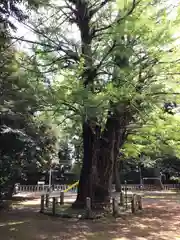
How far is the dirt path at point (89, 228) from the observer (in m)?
7.48

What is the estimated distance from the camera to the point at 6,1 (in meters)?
6.42

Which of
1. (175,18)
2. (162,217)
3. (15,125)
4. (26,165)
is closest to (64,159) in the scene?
(26,165)

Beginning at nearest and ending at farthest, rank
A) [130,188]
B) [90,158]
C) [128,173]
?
[90,158]
[130,188]
[128,173]

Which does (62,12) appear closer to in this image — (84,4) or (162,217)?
(84,4)

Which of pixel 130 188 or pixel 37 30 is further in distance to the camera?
pixel 130 188

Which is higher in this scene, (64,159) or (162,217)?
(64,159)

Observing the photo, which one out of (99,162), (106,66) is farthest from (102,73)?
(99,162)

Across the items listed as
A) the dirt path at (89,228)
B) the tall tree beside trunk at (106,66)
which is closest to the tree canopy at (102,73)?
the tall tree beside trunk at (106,66)

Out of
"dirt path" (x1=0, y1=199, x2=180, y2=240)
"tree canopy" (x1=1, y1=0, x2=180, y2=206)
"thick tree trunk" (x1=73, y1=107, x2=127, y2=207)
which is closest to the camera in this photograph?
"dirt path" (x1=0, y1=199, x2=180, y2=240)

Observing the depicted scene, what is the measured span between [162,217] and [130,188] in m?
16.2

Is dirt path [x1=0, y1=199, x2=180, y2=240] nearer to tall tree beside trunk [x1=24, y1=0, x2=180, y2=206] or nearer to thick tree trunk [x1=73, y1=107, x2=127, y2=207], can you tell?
thick tree trunk [x1=73, y1=107, x2=127, y2=207]

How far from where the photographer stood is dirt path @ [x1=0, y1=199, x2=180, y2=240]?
748 cm

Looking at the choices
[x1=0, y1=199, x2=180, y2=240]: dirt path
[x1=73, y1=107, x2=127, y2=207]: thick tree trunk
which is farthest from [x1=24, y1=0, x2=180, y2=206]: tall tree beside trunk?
[x1=0, y1=199, x2=180, y2=240]: dirt path

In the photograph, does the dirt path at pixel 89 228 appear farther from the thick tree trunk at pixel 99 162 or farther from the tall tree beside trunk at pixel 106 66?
the tall tree beside trunk at pixel 106 66
